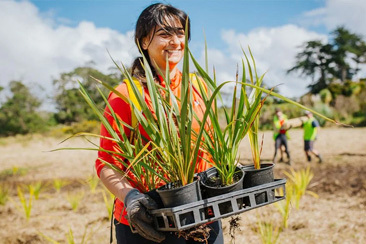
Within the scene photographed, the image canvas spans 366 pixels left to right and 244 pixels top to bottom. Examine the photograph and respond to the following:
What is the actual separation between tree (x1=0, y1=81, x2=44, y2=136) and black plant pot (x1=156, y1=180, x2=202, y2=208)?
91.0 ft

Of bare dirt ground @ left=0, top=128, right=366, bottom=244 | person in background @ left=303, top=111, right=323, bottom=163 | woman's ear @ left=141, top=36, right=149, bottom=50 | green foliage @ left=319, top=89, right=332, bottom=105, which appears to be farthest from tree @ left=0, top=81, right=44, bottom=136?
woman's ear @ left=141, top=36, right=149, bottom=50

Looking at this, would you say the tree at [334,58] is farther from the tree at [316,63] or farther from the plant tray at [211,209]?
the plant tray at [211,209]

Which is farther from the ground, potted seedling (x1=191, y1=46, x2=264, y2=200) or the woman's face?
the woman's face

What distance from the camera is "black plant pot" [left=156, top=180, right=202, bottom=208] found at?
3.09 ft

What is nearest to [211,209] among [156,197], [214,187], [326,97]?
[214,187]

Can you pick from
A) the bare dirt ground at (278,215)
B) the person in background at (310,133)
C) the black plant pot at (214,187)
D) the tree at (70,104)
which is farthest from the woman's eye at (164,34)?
the tree at (70,104)

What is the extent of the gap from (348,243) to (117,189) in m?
2.57

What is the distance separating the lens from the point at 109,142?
1.15 meters

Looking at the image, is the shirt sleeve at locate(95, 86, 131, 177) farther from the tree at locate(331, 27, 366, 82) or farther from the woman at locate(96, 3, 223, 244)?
the tree at locate(331, 27, 366, 82)

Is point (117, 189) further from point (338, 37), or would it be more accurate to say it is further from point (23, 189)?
point (338, 37)

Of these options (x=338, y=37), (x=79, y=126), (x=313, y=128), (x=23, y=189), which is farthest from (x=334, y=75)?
(x=23, y=189)

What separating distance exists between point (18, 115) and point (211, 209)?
29.3 m

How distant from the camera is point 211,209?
99 cm

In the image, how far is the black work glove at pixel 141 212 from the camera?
0.98 metres
